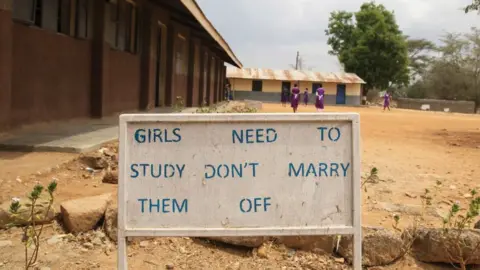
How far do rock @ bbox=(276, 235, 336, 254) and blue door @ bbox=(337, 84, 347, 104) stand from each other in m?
44.3

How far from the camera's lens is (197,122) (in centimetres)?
286

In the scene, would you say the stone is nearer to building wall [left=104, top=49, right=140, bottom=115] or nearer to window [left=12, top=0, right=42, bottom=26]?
window [left=12, top=0, right=42, bottom=26]

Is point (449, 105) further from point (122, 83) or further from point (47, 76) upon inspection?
point (47, 76)

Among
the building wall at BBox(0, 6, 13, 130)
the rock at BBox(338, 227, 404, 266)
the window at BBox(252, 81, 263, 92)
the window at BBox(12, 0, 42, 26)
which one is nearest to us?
the rock at BBox(338, 227, 404, 266)

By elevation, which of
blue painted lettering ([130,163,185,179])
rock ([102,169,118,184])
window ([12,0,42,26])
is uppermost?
window ([12,0,42,26])

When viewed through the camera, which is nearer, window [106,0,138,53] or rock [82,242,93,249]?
rock [82,242,93,249]

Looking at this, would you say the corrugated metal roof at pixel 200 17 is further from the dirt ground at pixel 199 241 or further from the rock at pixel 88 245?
the rock at pixel 88 245

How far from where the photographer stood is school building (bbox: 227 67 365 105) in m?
46.6

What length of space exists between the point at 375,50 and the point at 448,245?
46563 millimetres

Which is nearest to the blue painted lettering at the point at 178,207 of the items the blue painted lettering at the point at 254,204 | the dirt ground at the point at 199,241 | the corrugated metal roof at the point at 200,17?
the blue painted lettering at the point at 254,204

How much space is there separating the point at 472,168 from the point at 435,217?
4.19 metres

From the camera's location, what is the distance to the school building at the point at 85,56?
7.21m

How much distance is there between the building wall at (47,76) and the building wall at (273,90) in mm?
37562

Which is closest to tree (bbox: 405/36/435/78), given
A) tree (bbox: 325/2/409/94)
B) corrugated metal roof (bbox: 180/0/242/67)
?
tree (bbox: 325/2/409/94)
